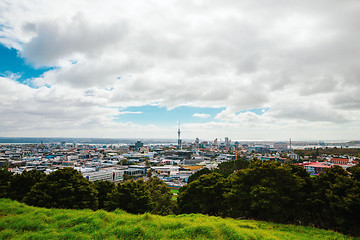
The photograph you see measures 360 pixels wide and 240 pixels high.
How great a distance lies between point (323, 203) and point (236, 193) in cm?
373

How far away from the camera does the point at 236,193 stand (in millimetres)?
10453

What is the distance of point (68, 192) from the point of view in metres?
10.8

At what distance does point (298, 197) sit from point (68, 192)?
457 inches

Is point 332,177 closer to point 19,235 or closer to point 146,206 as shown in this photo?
point 146,206

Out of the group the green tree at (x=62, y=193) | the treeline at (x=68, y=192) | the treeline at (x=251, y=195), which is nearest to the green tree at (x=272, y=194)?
the treeline at (x=251, y=195)

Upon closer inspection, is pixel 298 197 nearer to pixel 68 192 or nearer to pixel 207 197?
pixel 207 197

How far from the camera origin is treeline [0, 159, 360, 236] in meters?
8.33

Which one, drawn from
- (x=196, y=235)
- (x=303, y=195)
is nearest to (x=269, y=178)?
(x=303, y=195)

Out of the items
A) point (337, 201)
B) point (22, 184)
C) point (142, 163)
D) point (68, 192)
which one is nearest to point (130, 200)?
point (68, 192)

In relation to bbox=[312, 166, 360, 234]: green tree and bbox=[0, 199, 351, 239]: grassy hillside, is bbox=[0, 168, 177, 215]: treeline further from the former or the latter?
bbox=[312, 166, 360, 234]: green tree

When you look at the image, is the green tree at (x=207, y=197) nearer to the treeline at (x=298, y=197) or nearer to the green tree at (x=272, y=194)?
the treeline at (x=298, y=197)

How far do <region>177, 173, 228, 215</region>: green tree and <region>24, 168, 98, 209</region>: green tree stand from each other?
5.86 meters

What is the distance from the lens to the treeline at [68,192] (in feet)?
34.2

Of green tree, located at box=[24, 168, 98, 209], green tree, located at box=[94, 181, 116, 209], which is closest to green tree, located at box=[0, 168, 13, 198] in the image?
green tree, located at box=[24, 168, 98, 209]
